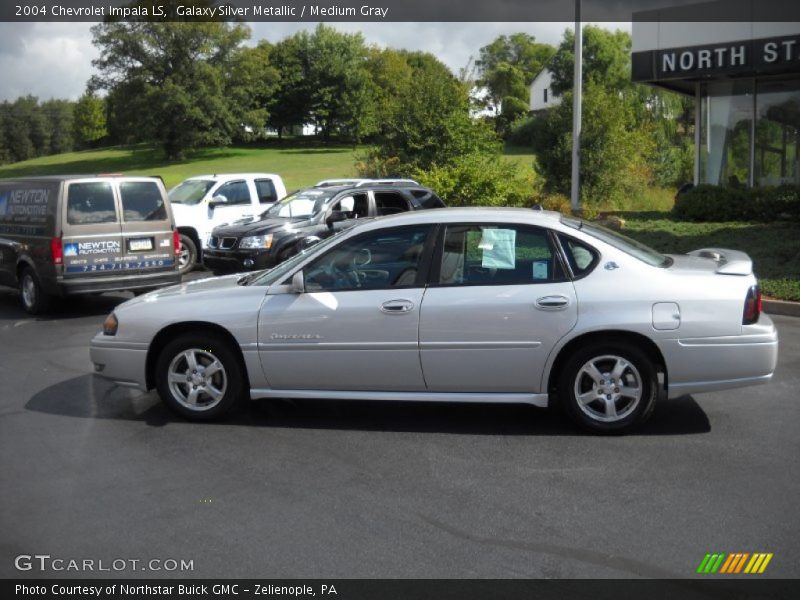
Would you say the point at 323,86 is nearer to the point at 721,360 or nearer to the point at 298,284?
the point at 298,284

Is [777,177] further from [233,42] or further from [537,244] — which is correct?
[233,42]

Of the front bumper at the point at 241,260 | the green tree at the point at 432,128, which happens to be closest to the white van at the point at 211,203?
the front bumper at the point at 241,260

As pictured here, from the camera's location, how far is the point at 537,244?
6.45 metres

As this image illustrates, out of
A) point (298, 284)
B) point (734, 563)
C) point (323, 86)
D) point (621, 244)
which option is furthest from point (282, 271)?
point (323, 86)

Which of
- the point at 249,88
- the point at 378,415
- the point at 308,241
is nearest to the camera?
the point at 378,415

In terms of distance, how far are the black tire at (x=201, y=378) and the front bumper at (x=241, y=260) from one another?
7.51 metres

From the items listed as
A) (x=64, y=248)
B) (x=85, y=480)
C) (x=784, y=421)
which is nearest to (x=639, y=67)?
(x=64, y=248)

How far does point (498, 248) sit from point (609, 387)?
1244 mm

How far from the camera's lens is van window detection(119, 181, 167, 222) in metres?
12.0

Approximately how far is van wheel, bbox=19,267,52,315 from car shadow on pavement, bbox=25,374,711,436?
4498 mm

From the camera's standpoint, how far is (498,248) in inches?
255

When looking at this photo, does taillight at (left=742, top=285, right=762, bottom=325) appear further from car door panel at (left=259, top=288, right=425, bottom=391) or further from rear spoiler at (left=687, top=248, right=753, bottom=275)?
car door panel at (left=259, top=288, right=425, bottom=391)

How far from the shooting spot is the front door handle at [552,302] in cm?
618

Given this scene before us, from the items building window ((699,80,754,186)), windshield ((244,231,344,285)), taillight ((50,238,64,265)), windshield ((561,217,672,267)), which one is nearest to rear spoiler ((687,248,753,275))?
windshield ((561,217,672,267))
